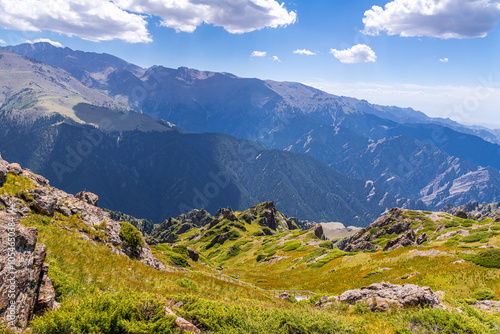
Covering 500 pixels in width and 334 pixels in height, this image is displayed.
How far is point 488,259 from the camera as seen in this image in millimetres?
32719

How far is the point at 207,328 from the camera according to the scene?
449 inches

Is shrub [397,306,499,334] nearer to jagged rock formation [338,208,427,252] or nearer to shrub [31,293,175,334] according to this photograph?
shrub [31,293,175,334]

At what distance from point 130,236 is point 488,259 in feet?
145

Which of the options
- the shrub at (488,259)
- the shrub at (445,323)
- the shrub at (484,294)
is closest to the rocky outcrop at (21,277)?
the shrub at (445,323)

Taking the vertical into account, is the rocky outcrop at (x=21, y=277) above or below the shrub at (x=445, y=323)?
above

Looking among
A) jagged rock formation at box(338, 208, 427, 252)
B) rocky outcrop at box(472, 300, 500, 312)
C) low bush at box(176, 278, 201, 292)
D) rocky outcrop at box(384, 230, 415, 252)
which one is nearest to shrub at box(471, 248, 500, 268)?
rocky outcrop at box(472, 300, 500, 312)

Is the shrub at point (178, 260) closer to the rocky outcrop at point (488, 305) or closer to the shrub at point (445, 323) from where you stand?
the rocky outcrop at point (488, 305)

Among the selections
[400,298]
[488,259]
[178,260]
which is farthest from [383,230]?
[400,298]

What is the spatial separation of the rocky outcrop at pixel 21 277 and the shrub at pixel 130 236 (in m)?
22.5

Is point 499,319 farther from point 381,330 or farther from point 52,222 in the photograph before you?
point 52,222

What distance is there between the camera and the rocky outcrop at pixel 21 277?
28.8ft

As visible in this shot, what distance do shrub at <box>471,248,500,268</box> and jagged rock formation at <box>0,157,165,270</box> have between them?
40666 mm

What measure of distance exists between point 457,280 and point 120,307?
3316 centimetres

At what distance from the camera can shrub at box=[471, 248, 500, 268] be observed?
1238 inches
